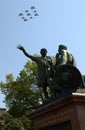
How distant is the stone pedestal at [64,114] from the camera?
9219 mm

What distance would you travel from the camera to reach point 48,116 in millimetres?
10516

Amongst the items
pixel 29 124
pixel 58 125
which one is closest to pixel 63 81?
pixel 58 125

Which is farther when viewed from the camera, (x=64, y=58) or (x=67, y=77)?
(x=64, y=58)

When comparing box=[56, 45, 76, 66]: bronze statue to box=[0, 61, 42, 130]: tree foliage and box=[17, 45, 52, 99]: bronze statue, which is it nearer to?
box=[17, 45, 52, 99]: bronze statue

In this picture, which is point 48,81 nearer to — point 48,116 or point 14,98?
point 48,116

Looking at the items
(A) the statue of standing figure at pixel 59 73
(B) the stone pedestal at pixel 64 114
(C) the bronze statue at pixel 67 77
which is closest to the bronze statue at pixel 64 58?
(A) the statue of standing figure at pixel 59 73

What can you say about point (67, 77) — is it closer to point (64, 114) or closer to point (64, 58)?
point (64, 58)

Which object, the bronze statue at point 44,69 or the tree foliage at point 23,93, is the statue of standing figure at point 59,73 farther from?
the tree foliage at point 23,93

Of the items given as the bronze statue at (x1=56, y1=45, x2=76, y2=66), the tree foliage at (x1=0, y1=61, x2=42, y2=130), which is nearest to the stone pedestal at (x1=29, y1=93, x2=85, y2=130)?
the bronze statue at (x1=56, y1=45, x2=76, y2=66)

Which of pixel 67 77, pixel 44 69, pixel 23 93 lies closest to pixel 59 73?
pixel 67 77

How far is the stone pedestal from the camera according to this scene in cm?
922

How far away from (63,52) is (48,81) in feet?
4.03

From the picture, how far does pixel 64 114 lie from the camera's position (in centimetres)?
971

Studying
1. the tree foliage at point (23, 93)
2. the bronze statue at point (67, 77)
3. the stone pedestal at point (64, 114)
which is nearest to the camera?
the stone pedestal at point (64, 114)
